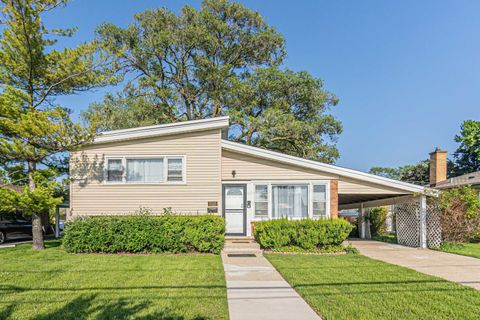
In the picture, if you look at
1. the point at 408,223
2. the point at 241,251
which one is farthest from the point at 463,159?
the point at 241,251

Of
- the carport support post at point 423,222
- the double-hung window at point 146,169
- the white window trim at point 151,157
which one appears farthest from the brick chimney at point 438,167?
the double-hung window at point 146,169

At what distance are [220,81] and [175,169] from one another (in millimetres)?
12535

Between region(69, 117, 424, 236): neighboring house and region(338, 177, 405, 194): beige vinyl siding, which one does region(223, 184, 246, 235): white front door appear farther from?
region(338, 177, 405, 194): beige vinyl siding

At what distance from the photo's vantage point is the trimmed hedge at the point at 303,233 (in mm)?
9734

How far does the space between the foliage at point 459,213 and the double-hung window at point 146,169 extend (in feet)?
29.4

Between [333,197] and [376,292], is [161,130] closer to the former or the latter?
[333,197]

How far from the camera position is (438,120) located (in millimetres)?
38969

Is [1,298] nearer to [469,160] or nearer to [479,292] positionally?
[479,292]

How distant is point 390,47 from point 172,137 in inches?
688

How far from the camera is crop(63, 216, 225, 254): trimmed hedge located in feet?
30.3

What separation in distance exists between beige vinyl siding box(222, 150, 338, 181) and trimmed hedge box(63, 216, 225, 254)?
3126 mm

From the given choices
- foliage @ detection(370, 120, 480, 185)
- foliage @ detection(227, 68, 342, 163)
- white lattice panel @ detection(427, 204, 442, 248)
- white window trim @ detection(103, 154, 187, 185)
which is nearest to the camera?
white window trim @ detection(103, 154, 187, 185)

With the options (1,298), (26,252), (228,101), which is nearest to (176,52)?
(228,101)

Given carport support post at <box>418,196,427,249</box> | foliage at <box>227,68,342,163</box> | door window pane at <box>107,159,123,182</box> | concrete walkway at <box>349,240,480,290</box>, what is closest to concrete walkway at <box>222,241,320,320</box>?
concrete walkway at <box>349,240,480,290</box>
